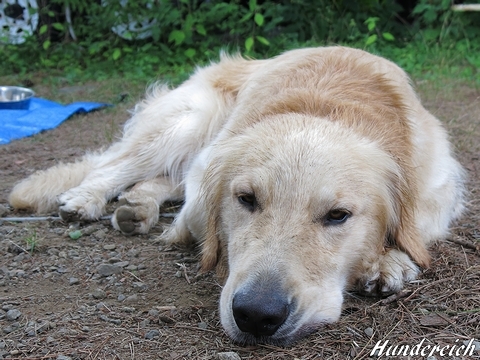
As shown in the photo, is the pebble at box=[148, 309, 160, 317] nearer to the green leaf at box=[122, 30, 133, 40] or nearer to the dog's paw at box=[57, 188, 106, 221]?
the dog's paw at box=[57, 188, 106, 221]

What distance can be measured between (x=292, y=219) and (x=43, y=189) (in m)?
2.45

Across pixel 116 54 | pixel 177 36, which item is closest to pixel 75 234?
pixel 177 36

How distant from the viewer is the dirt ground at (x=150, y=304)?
243cm

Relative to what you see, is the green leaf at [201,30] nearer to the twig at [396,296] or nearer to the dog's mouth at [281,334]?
the twig at [396,296]

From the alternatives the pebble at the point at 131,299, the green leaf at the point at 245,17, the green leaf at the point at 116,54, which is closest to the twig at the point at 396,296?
the pebble at the point at 131,299

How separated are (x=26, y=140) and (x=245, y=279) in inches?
185

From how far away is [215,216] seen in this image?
3.03 meters

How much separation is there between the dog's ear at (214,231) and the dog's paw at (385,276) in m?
0.70

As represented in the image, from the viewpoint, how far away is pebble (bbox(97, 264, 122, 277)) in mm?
3213

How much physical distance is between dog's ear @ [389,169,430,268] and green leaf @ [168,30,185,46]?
703cm

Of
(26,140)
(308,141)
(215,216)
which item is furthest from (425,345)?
(26,140)

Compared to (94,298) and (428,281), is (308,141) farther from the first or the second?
(94,298)

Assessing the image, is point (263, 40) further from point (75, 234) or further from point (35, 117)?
point (75, 234)

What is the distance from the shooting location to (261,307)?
2.20 m
